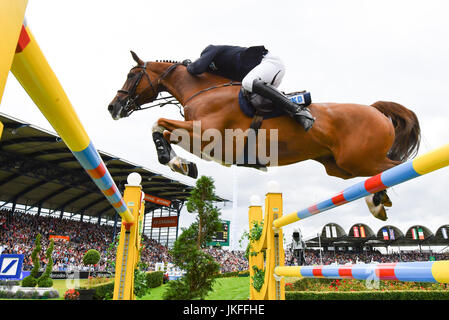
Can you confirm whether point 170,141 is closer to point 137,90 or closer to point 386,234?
point 137,90

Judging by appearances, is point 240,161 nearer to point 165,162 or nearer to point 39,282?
point 165,162

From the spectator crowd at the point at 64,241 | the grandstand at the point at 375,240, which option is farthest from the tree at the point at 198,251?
the grandstand at the point at 375,240

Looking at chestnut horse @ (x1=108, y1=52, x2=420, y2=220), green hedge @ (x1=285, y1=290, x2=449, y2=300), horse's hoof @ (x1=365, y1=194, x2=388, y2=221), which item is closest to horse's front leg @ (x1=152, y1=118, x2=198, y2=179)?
chestnut horse @ (x1=108, y1=52, x2=420, y2=220)

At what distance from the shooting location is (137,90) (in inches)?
99.3

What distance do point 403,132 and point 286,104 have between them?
108cm

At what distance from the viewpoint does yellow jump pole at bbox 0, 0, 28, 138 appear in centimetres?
47

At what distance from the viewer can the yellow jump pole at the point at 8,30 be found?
1.55ft

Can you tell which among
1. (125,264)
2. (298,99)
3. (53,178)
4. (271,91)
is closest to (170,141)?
(271,91)

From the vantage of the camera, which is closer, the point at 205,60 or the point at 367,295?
the point at 205,60

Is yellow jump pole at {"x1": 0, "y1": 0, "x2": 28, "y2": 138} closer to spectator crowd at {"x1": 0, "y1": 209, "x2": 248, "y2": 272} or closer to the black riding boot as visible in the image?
the black riding boot

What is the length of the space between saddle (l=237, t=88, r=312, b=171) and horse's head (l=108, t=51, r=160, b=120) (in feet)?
2.97

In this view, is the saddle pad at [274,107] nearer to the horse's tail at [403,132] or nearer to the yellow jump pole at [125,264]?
the horse's tail at [403,132]

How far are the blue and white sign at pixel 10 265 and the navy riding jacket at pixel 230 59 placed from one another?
6.20 meters
